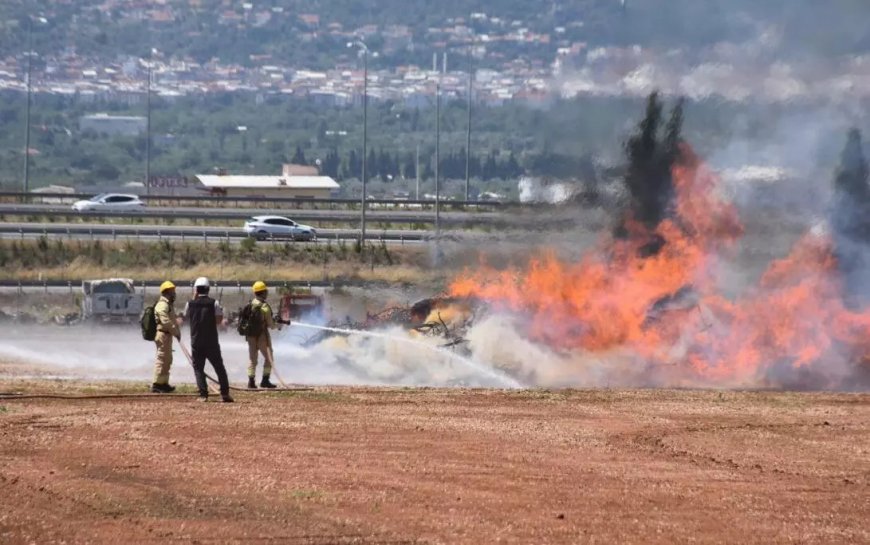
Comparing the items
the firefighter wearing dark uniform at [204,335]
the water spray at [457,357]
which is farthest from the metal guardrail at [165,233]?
the firefighter wearing dark uniform at [204,335]

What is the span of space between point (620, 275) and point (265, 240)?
3171 centimetres

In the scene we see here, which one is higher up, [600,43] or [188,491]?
[600,43]

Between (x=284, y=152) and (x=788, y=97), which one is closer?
(x=788, y=97)

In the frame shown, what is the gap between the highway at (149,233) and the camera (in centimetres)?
6169

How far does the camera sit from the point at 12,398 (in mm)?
23891

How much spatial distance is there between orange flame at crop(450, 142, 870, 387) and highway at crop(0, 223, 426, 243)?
23.4 metres

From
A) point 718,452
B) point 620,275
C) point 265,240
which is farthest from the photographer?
point 265,240

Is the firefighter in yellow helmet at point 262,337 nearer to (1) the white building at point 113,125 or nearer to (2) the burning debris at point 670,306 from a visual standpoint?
(2) the burning debris at point 670,306

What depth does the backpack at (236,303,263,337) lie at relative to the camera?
1039 inches

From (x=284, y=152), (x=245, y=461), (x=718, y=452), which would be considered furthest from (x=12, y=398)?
(x=284, y=152)

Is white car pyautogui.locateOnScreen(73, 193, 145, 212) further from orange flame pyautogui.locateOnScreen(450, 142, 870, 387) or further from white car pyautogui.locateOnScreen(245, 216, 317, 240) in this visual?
orange flame pyautogui.locateOnScreen(450, 142, 870, 387)

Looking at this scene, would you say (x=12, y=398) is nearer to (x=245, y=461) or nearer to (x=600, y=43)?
(x=245, y=461)

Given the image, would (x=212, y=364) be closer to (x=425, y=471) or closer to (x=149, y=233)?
(x=425, y=471)

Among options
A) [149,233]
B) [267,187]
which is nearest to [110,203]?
[149,233]
